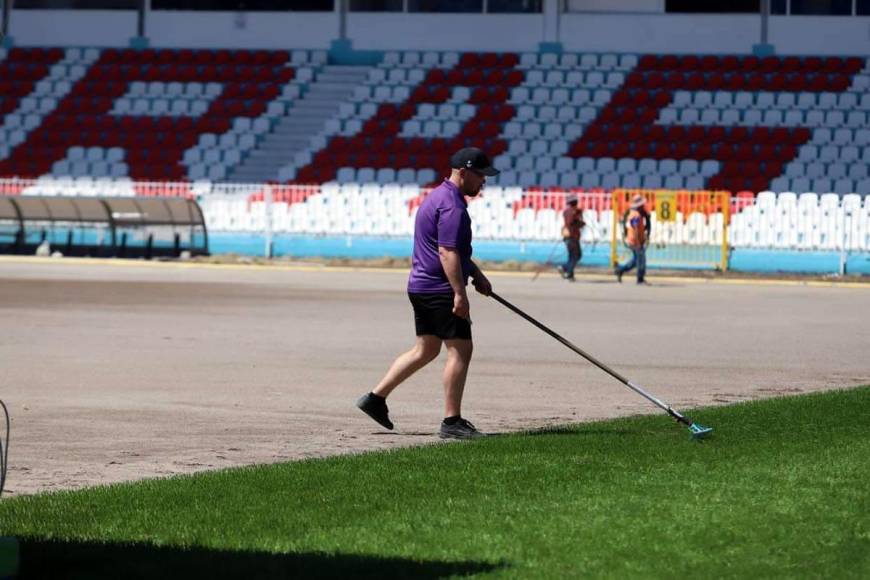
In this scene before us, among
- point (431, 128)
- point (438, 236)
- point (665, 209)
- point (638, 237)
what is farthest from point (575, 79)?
point (438, 236)

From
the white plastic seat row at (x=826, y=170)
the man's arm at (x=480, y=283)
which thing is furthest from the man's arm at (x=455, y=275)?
the white plastic seat row at (x=826, y=170)

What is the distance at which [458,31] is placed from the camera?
51312 millimetres

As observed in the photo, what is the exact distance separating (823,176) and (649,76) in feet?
23.4

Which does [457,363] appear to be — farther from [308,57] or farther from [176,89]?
[308,57]

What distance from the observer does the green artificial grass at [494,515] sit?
7.52m

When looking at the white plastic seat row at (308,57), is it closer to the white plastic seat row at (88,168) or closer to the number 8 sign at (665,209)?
the white plastic seat row at (88,168)

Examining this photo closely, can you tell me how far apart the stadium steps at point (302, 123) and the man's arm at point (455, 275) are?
3431 centimetres

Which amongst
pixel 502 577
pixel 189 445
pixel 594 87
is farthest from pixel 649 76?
pixel 502 577

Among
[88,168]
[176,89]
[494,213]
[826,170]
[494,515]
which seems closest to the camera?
[494,515]

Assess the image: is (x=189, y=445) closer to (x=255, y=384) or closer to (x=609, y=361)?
(x=255, y=384)

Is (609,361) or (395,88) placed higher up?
(395,88)

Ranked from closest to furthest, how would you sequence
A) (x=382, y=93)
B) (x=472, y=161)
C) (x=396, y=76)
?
(x=472, y=161) < (x=382, y=93) < (x=396, y=76)

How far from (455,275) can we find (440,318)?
15.5 inches

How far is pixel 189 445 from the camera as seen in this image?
11523 mm
